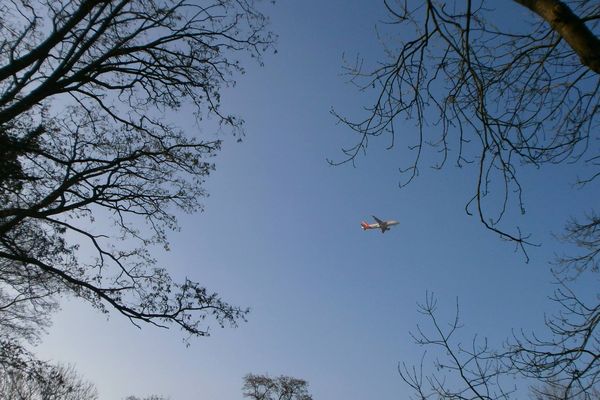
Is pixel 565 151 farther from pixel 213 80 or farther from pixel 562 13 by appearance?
pixel 213 80

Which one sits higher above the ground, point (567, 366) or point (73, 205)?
point (73, 205)

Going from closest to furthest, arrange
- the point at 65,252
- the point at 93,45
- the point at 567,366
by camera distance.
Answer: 1. the point at 567,366
2. the point at 93,45
3. the point at 65,252

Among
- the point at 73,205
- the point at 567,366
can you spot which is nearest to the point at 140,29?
the point at 73,205

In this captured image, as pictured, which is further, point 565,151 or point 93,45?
point 93,45

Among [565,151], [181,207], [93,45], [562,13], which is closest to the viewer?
[562,13]

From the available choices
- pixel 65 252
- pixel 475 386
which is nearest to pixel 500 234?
pixel 475 386

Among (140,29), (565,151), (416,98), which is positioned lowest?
(565,151)

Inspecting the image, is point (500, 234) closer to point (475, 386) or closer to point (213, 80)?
point (475, 386)

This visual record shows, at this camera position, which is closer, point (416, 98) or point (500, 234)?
point (500, 234)

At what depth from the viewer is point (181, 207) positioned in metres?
8.50

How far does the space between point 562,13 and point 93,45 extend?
22.8 ft

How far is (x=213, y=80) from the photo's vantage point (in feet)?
26.2

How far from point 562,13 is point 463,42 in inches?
31.5

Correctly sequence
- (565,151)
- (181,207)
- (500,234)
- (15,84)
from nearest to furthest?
(500,234), (565,151), (15,84), (181,207)
